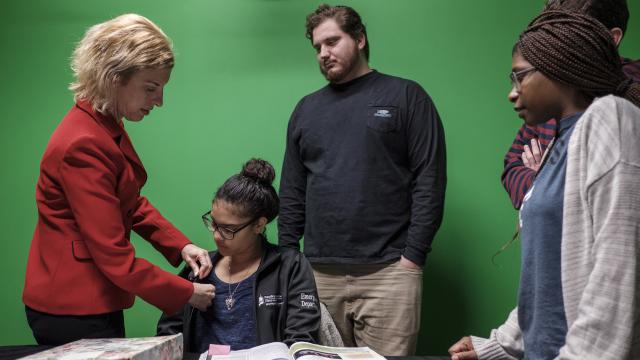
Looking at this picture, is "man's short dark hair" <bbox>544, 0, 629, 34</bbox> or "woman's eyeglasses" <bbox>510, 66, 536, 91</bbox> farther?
"man's short dark hair" <bbox>544, 0, 629, 34</bbox>

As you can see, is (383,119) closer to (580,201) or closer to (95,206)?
(95,206)

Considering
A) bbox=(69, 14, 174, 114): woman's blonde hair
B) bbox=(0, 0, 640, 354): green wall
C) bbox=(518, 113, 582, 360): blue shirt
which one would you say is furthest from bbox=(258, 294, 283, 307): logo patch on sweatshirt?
bbox=(0, 0, 640, 354): green wall

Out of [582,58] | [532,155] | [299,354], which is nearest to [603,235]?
[582,58]

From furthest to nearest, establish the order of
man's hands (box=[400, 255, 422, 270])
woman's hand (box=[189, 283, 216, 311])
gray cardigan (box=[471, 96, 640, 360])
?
man's hands (box=[400, 255, 422, 270]) < woman's hand (box=[189, 283, 216, 311]) < gray cardigan (box=[471, 96, 640, 360])

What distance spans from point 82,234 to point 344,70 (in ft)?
4.24

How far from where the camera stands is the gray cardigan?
908 millimetres

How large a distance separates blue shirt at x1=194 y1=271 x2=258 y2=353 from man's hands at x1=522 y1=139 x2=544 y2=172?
0.94 m

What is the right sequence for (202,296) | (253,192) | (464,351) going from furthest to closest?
(253,192) < (202,296) < (464,351)

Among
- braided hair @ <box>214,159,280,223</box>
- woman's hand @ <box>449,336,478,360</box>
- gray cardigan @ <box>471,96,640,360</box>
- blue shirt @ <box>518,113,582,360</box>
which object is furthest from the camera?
braided hair @ <box>214,159,280,223</box>

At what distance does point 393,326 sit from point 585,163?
1.33 meters

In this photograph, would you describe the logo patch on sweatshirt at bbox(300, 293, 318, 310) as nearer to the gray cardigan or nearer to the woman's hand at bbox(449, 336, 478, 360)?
the woman's hand at bbox(449, 336, 478, 360)

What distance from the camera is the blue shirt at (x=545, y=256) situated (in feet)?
3.40

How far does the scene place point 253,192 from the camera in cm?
189

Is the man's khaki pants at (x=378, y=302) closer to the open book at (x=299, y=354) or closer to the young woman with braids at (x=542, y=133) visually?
the young woman with braids at (x=542, y=133)
